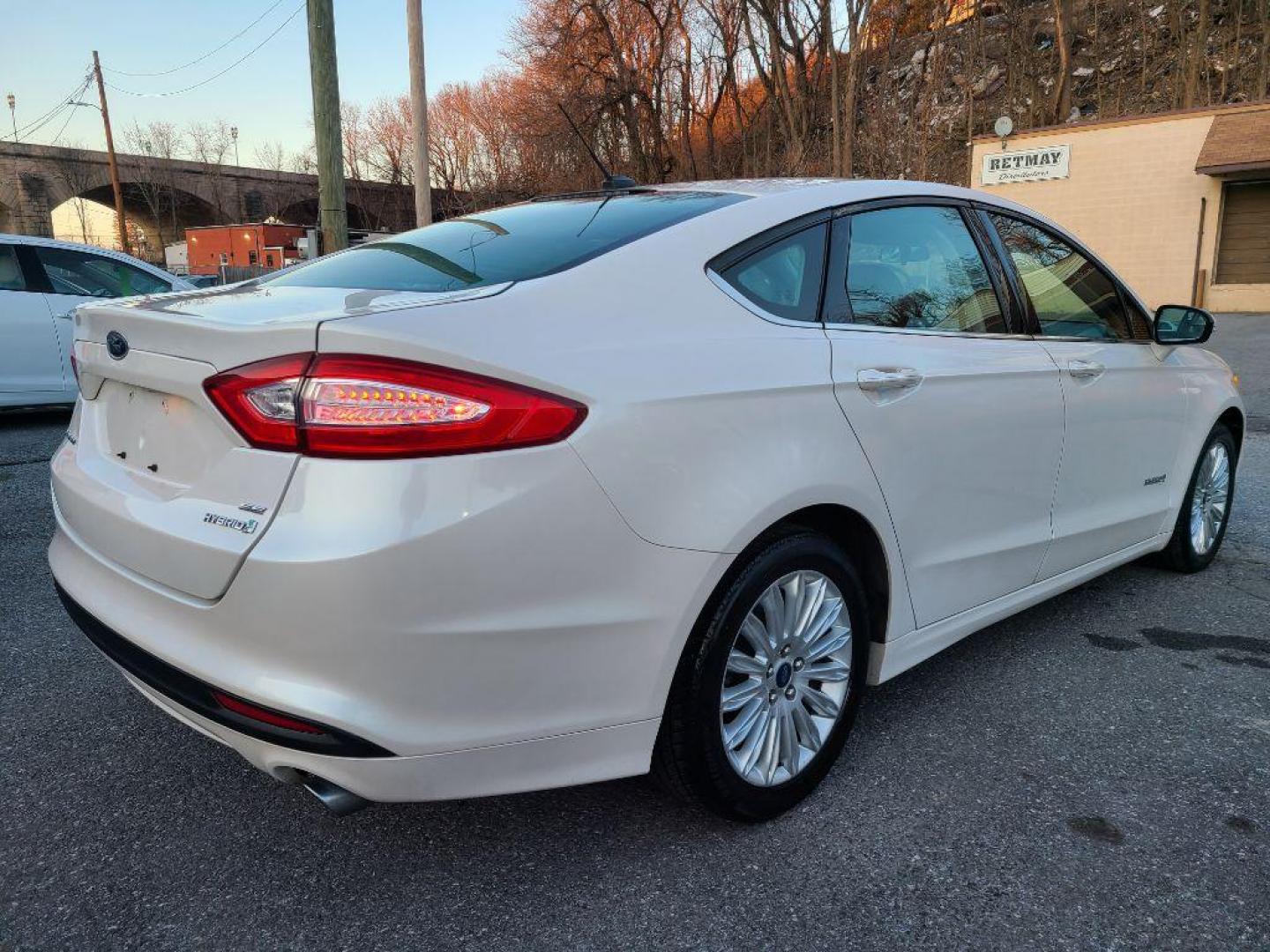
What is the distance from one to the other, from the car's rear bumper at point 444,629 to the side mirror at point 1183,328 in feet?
8.81

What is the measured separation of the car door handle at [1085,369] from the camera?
10.2ft

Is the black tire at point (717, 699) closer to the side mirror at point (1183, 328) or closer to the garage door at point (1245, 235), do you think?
the side mirror at point (1183, 328)

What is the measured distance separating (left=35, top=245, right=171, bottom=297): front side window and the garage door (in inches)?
844

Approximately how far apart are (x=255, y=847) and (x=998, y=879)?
168 centimetres

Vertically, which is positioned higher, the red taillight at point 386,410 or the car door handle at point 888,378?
the red taillight at point 386,410

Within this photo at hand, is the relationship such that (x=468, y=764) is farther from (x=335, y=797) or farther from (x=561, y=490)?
(x=561, y=490)

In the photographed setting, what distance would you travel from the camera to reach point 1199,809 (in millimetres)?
2342

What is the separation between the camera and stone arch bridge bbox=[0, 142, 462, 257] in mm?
52438

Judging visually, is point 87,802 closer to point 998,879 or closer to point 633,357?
point 633,357

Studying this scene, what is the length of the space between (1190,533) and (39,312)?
842cm

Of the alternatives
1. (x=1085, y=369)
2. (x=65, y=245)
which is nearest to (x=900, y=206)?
(x=1085, y=369)

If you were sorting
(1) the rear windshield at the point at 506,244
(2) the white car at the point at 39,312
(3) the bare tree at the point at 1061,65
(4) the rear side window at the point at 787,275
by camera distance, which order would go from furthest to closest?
1. (3) the bare tree at the point at 1061,65
2. (2) the white car at the point at 39,312
3. (4) the rear side window at the point at 787,275
4. (1) the rear windshield at the point at 506,244

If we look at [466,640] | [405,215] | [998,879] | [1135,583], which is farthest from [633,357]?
[405,215]

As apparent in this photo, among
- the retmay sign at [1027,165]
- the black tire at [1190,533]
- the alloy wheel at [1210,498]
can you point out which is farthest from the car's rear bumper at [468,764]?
the retmay sign at [1027,165]
